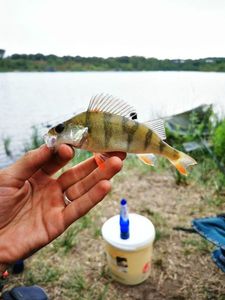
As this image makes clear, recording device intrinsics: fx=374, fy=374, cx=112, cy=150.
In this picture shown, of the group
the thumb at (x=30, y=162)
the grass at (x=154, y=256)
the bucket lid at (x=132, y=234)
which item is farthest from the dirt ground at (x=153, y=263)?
the thumb at (x=30, y=162)

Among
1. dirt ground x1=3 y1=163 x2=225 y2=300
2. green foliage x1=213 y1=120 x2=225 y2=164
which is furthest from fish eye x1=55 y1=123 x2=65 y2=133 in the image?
green foliage x1=213 y1=120 x2=225 y2=164

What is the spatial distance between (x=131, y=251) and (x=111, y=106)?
4.68 ft

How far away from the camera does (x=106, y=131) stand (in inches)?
51.0

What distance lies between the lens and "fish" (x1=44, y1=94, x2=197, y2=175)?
1.28 meters

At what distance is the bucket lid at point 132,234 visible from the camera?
8.07 feet

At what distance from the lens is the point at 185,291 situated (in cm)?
252

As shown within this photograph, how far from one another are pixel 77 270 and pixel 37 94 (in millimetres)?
6646

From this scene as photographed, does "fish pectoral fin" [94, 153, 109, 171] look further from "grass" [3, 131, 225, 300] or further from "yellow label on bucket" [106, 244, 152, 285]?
"yellow label on bucket" [106, 244, 152, 285]

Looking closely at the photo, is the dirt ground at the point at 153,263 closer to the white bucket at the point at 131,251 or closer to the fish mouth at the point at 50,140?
the white bucket at the point at 131,251

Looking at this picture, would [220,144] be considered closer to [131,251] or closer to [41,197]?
[131,251]

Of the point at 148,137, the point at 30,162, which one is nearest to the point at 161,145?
the point at 148,137

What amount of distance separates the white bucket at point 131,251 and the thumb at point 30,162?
1209mm

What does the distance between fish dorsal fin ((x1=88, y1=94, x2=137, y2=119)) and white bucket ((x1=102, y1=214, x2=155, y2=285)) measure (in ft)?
4.42

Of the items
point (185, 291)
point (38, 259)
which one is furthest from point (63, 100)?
point (185, 291)
